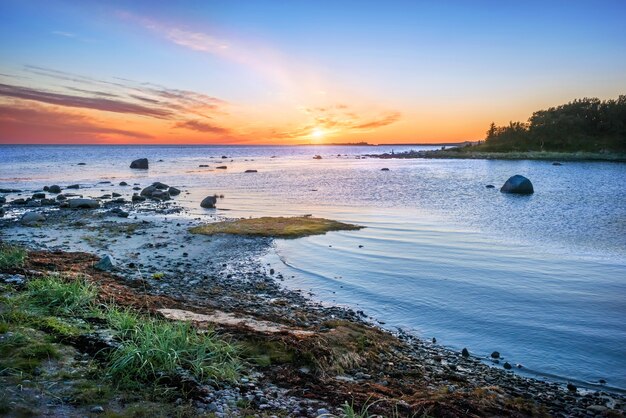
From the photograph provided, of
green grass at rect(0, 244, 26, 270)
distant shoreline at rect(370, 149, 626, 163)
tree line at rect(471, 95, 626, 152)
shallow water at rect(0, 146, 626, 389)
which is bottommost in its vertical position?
shallow water at rect(0, 146, 626, 389)

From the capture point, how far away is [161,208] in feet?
100

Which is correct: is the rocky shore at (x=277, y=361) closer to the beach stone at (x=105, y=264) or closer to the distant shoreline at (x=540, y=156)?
the beach stone at (x=105, y=264)

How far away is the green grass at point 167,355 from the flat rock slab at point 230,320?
136cm

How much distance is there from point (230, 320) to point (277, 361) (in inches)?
88.9

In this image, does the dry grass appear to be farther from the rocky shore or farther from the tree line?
the tree line

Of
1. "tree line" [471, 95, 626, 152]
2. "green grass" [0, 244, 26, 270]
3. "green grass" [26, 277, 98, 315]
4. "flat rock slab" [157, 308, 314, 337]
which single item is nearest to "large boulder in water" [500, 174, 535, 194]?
"flat rock slab" [157, 308, 314, 337]

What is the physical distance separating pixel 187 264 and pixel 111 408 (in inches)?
424

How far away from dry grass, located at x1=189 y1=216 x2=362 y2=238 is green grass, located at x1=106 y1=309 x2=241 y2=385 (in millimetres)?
14121

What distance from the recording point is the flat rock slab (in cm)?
841

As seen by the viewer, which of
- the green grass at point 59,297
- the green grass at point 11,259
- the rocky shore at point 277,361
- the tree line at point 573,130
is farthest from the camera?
the tree line at point 573,130

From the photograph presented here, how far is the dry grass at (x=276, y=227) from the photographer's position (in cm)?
2133

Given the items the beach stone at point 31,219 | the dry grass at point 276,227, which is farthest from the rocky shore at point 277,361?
the beach stone at point 31,219

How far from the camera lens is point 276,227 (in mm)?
22672

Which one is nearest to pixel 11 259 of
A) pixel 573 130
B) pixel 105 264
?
pixel 105 264
